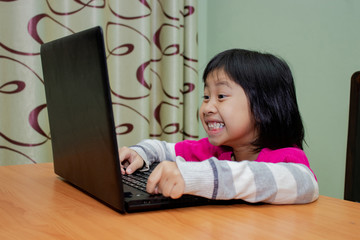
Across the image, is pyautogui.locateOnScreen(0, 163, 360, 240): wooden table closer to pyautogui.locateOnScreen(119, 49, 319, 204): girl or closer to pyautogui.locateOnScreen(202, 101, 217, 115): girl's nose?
pyautogui.locateOnScreen(119, 49, 319, 204): girl

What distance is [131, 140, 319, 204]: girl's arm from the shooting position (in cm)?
58

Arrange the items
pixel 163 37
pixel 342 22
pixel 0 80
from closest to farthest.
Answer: pixel 342 22 → pixel 0 80 → pixel 163 37

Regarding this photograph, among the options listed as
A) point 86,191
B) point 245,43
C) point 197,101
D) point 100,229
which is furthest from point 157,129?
point 100,229

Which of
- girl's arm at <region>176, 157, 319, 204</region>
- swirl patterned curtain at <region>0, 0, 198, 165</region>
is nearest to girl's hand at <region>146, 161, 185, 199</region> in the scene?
girl's arm at <region>176, 157, 319, 204</region>

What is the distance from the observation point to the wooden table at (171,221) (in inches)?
18.3

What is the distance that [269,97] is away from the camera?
Answer: 87 centimetres

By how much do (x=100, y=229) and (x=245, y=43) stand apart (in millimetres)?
1430

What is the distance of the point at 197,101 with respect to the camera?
196cm

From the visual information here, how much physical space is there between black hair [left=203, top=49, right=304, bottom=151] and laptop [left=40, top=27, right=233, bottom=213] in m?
0.34

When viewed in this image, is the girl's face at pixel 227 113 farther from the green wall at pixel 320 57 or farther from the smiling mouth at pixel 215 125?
the green wall at pixel 320 57

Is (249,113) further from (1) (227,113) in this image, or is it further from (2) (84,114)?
(2) (84,114)

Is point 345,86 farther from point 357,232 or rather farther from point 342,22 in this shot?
point 357,232

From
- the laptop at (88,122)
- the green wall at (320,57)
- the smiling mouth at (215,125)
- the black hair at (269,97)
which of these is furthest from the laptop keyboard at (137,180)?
the green wall at (320,57)

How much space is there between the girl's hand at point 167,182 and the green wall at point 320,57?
96 cm
